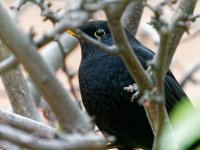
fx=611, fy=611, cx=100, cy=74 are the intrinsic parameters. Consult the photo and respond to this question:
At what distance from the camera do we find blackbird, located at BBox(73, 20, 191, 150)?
3201mm

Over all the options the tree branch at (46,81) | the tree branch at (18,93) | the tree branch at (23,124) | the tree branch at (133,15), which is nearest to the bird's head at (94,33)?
the tree branch at (133,15)

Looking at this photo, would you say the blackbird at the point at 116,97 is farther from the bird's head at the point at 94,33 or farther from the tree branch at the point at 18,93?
the tree branch at the point at 18,93

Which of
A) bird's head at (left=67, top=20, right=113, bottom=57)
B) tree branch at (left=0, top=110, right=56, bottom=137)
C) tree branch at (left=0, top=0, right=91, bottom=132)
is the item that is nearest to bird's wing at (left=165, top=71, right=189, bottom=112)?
bird's head at (left=67, top=20, right=113, bottom=57)

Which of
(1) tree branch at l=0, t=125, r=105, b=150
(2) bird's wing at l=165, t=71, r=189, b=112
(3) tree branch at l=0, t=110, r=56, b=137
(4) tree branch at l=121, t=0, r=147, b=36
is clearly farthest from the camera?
(4) tree branch at l=121, t=0, r=147, b=36

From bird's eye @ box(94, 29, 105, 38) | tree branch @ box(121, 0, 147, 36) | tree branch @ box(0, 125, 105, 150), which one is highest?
tree branch @ box(0, 125, 105, 150)

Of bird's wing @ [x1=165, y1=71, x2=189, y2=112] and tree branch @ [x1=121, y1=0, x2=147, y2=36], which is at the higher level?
tree branch @ [x1=121, y1=0, x2=147, y2=36]

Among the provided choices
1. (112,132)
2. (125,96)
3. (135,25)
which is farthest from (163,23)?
(135,25)

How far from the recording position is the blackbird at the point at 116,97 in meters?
3.20

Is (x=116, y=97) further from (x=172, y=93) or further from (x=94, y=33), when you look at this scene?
(x=94, y=33)

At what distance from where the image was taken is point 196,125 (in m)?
1.64

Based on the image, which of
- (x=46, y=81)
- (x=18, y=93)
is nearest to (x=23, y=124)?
(x=18, y=93)

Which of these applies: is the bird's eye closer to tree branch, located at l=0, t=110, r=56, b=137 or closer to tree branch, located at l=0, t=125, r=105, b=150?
tree branch, located at l=0, t=110, r=56, b=137

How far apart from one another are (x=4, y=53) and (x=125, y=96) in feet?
2.56

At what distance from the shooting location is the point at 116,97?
10.5 ft
